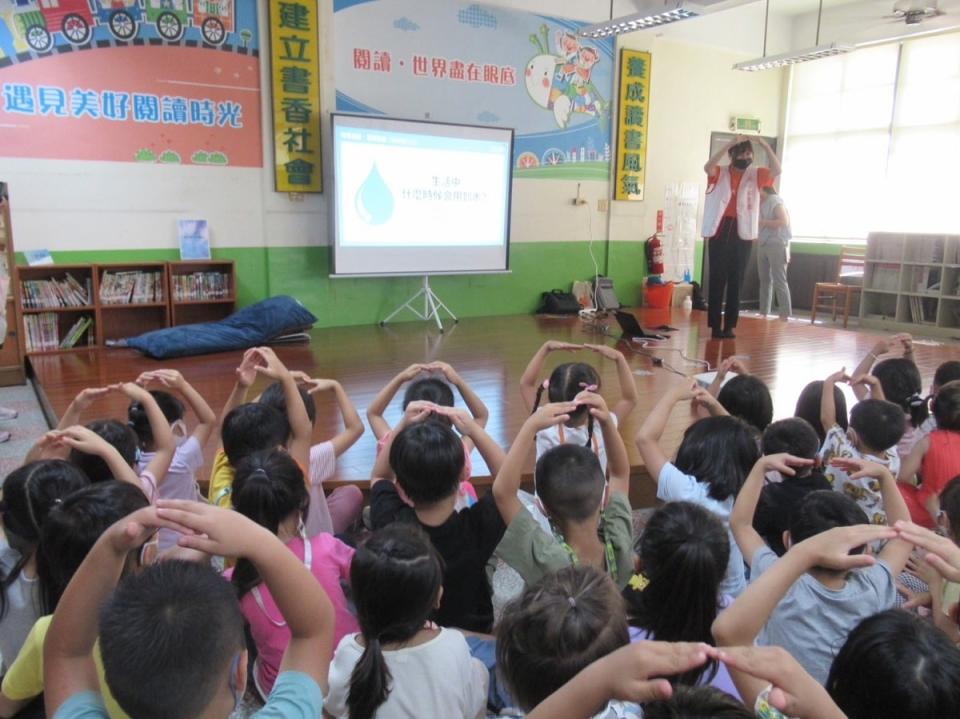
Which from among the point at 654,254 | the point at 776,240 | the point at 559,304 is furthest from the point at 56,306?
the point at 776,240

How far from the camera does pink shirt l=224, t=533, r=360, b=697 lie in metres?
1.48

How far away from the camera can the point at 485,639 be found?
1.60 metres

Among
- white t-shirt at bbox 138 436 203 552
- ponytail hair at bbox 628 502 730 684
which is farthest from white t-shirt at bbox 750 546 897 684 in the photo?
white t-shirt at bbox 138 436 203 552

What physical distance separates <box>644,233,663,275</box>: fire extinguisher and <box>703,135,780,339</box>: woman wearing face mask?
6.75 ft

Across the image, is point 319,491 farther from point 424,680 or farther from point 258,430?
point 424,680

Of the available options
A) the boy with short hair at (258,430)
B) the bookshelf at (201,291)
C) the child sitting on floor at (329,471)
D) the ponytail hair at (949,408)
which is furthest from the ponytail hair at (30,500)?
the bookshelf at (201,291)

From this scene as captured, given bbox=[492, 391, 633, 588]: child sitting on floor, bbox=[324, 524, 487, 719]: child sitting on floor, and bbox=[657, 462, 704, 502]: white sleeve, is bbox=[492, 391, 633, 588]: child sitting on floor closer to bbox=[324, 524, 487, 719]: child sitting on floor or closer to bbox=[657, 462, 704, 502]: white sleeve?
bbox=[657, 462, 704, 502]: white sleeve

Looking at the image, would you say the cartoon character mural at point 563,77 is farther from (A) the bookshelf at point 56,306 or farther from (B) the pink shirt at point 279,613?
(B) the pink shirt at point 279,613

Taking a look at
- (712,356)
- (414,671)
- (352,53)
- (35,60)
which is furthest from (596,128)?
(414,671)

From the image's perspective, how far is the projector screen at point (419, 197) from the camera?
623 centimetres

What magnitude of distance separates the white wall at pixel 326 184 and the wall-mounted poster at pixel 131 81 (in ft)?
0.38

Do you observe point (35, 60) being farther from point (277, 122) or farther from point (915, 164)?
point (915, 164)

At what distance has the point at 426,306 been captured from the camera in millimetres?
7039

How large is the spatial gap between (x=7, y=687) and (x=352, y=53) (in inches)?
238
